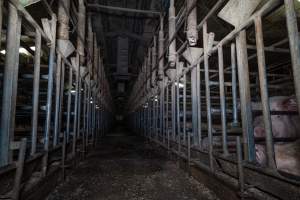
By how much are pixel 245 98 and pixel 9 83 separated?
2765 millimetres

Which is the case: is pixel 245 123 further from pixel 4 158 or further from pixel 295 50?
pixel 4 158

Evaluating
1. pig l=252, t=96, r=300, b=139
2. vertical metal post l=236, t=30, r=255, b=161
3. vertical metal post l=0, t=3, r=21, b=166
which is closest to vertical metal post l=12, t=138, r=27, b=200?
vertical metal post l=0, t=3, r=21, b=166

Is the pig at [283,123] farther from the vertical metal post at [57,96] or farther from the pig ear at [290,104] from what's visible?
the vertical metal post at [57,96]

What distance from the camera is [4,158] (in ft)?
6.66

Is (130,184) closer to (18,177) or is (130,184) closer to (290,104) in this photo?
(18,177)

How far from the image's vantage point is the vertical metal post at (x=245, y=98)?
2.47 m

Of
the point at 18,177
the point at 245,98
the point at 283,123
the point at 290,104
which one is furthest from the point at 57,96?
the point at 290,104

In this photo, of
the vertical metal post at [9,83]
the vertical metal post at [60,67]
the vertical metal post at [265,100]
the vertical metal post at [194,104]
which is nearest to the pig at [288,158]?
the vertical metal post at [265,100]

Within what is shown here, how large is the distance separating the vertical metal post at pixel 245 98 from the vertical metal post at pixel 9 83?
2.69 metres

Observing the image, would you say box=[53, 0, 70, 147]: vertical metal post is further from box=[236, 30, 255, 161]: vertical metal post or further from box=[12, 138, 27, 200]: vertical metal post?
box=[236, 30, 255, 161]: vertical metal post

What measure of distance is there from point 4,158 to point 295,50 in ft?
9.83

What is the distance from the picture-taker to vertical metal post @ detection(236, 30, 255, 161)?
2.47 m

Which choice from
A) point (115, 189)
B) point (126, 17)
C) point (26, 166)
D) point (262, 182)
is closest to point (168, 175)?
point (115, 189)

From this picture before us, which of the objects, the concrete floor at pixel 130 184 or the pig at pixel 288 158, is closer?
the pig at pixel 288 158
